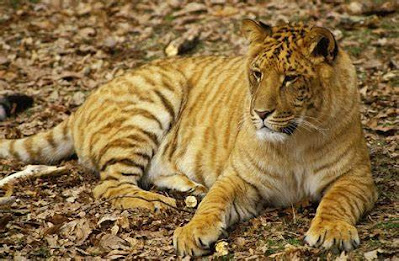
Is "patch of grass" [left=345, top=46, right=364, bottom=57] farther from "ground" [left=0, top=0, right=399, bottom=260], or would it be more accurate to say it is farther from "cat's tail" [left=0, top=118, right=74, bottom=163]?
"cat's tail" [left=0, top=118, right=74, bottom=163]

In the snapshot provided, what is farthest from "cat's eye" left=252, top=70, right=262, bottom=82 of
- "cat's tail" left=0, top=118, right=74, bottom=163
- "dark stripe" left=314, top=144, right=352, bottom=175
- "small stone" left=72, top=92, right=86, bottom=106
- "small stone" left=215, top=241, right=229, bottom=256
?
"small stone" left=72, top=92, right=86, bottom=106

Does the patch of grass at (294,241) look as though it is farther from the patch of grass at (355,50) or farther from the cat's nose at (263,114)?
the patch of grass at (355,50)

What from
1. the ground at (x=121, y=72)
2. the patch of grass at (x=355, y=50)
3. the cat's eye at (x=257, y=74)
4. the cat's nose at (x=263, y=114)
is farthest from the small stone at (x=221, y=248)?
the patch of grass at (x=355, y=50)

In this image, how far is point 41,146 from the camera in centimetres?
714

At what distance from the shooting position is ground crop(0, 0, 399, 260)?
522 centimetres

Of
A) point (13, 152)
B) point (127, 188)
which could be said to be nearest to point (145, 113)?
point (127, 188)

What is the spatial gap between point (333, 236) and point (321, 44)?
146 centimetres

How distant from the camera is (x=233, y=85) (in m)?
6.86

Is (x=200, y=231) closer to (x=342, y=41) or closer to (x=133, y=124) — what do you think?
(x=133, y=124)

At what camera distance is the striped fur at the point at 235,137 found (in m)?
5.13

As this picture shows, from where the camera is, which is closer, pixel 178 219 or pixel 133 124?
pixel 178 219

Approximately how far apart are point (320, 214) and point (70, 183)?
270 cm

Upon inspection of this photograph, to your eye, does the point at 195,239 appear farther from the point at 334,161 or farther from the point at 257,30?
the point at 257,30

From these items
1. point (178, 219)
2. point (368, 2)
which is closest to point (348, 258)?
point (178, 219)
